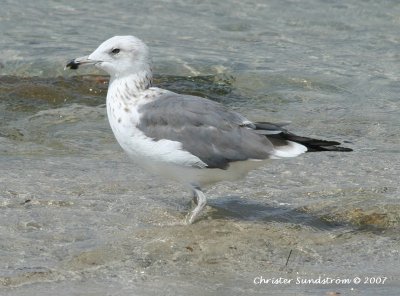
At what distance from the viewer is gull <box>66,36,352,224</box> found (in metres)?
6.20

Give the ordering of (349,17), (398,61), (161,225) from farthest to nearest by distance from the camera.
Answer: (349,17), (398,61), (161,225)

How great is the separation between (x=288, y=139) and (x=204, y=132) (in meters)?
0.56

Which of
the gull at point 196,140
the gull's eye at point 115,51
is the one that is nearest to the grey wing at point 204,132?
the gull at point 196,140

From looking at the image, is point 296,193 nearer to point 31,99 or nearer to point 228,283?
point 228,283

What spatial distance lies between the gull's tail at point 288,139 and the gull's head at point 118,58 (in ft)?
3.29

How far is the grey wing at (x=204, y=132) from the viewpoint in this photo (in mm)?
6215

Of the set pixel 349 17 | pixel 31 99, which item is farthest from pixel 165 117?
pixel 349 17

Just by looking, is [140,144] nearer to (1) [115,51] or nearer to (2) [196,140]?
(2) [196,140]

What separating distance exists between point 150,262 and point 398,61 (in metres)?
6.76

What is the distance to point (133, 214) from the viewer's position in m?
6.41

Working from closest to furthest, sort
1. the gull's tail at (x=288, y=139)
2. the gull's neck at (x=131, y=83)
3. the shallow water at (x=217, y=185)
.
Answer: the shallow water at (x=217, y=185)
the gull's tail at (x=288, y=139)
the gull's neck at (x=131, y=83)

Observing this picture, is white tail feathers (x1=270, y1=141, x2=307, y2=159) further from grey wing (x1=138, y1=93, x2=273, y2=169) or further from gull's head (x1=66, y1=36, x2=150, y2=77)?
gull's head (x1=66, y1=36, x2=150, y2=77)

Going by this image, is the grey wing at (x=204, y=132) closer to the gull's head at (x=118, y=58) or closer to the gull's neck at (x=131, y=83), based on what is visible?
the gull's neck at (x=131, y=83)

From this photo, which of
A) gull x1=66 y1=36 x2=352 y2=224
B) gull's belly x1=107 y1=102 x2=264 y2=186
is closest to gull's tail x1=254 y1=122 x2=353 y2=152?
gull x1=66 y1=36 x2=352 y2=224
